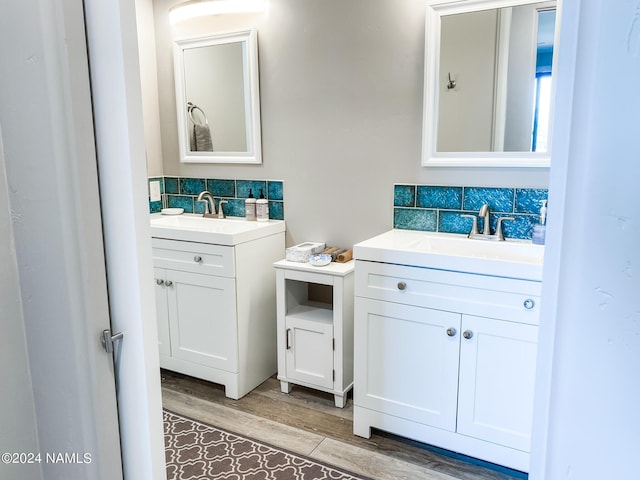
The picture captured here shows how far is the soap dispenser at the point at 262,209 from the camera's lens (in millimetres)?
2830

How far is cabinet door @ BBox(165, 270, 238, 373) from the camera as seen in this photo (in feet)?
8.19

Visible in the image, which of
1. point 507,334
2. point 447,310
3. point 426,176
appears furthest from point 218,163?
point 507,334

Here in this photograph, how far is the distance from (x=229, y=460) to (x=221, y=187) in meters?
Result: 1.61

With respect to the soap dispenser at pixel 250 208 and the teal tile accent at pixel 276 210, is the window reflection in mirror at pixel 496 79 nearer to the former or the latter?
the teal tile accent at pixel 276 210

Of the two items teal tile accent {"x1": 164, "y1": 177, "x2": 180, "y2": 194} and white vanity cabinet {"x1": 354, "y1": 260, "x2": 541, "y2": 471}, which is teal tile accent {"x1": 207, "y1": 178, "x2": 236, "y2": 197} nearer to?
teal tile accent {"x1": 164, "y1": 177, "x2": 180, "y2": 194}

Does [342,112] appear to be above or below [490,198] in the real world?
above

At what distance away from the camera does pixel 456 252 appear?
2209mm

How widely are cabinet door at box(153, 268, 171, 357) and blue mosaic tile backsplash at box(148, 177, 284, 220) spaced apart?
390 millimetres

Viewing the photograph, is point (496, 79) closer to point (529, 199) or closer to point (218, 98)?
point (529, 199)

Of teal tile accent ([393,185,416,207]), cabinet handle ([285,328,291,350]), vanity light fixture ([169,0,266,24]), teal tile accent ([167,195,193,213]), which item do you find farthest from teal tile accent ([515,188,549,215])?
teal tile accent ([167,195,193,213])

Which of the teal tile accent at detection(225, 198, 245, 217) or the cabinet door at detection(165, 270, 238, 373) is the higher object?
the teal tile accent at detection(225, 198, 245, 217)

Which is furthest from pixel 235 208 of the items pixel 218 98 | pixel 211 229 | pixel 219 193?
pixel 218 98

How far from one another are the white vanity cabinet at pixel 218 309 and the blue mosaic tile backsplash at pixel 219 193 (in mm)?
247

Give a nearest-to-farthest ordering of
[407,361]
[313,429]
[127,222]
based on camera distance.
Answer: [127,222], [407,361], [313,429]
